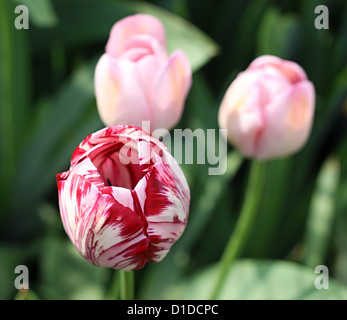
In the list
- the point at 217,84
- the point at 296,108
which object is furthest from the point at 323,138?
the point at 296,108

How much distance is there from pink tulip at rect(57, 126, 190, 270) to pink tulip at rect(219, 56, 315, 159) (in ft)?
0.51

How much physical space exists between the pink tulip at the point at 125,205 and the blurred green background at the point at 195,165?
338mm

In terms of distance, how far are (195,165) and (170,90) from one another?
0.35 meters

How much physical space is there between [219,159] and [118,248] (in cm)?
49

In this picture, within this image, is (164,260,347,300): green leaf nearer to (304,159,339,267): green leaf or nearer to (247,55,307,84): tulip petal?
(304,159,339,267): green leaf

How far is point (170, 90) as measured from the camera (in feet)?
1.77

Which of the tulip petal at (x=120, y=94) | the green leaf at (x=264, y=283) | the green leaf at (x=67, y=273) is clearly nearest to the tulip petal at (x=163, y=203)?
the tulip petal at (x=120, y=94)

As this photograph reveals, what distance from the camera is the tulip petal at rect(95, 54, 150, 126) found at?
0.53 metres

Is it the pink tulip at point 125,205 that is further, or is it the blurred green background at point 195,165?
the blurred green background at point 195,165

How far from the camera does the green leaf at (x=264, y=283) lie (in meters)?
0.74

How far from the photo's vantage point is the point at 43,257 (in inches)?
36.1

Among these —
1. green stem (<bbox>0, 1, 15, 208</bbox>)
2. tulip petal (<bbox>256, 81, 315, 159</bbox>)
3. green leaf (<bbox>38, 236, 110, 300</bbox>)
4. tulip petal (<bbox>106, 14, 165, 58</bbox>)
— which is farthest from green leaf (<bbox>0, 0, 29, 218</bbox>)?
tulip petal (<bbox>256, 81, 315, 159</bbox>)

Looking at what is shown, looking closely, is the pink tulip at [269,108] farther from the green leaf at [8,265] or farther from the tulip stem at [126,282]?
the green leaf at [8,265]
